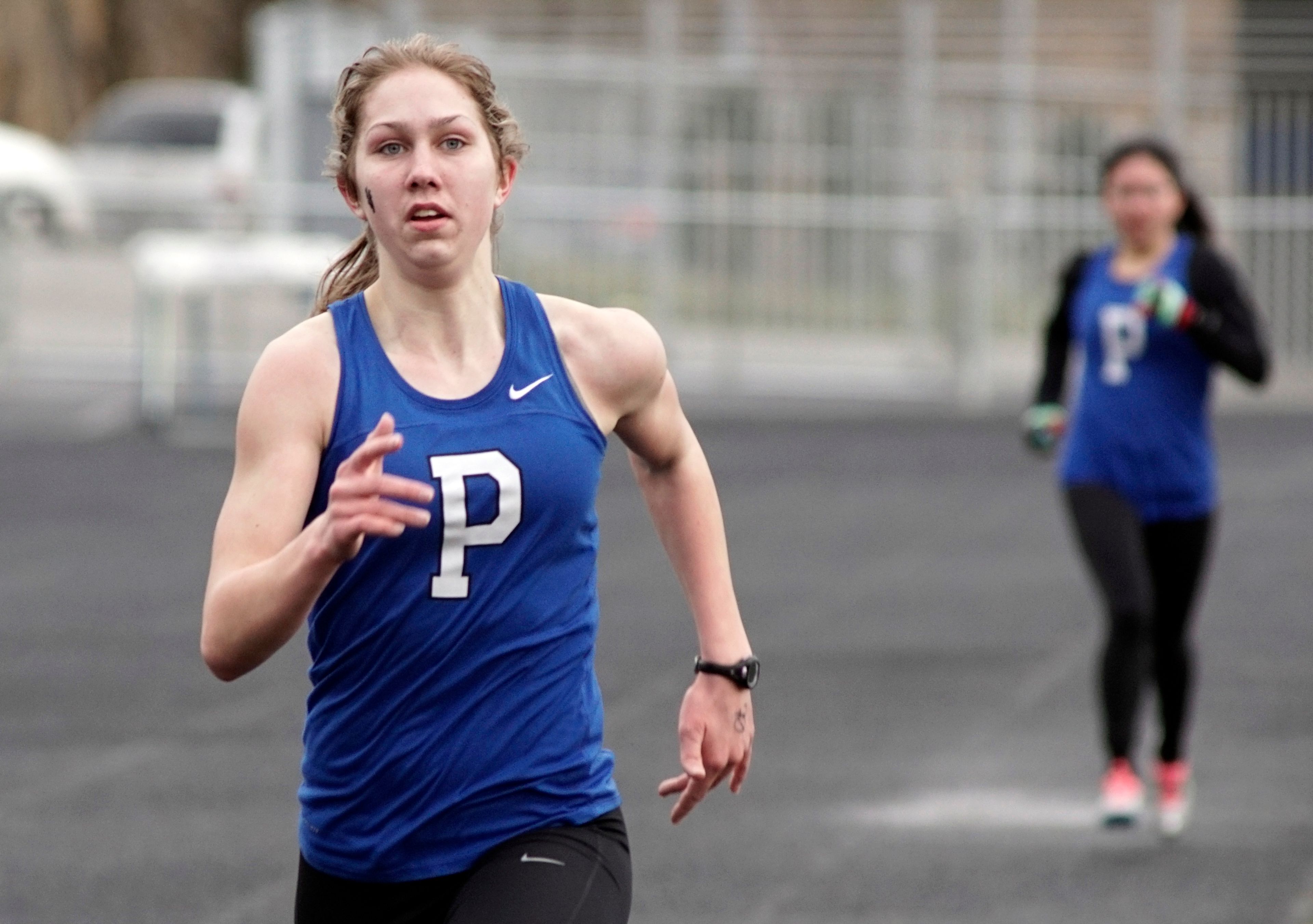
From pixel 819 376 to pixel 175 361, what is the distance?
5.45 m

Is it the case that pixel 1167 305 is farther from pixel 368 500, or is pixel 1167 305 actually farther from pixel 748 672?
pixel 368 500

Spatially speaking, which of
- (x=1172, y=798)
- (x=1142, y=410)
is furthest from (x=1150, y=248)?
(x=1172, y=798)

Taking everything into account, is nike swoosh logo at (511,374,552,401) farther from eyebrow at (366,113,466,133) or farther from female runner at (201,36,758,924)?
eyebrow at (366,113,466,133)

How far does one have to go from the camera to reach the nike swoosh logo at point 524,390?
10.6ft

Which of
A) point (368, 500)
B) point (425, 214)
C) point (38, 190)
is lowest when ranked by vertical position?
point (38, 190)

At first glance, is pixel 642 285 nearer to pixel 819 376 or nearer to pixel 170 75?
pixel 819 376

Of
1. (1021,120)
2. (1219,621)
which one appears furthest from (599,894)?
(1021,120)

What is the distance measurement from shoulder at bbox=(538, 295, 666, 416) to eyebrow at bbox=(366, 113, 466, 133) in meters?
0.32

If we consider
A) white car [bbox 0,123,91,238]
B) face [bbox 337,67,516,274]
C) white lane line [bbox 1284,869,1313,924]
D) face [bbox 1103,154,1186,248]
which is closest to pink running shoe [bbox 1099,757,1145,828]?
white lane line [bbox 1284,869,1313,924]

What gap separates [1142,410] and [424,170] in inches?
173

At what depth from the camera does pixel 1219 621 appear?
10.8 meters

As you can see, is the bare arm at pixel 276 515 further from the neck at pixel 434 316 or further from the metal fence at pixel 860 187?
the metal fence at pixel 860 187

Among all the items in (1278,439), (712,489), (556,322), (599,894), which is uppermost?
(556,322)

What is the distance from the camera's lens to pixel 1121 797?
6.97 metres
